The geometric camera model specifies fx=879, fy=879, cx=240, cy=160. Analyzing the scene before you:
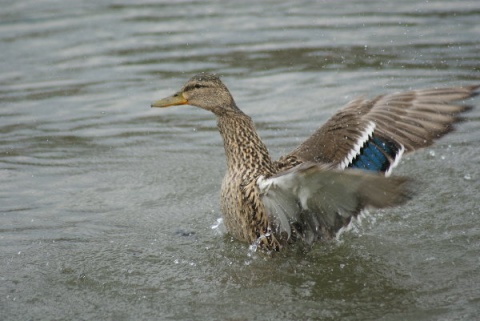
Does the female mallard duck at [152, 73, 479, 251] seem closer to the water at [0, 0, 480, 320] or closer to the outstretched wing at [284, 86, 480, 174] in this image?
the outstretched wing at [284, 86, 480, 174]

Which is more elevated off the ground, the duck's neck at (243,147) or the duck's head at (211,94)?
the duck's head at (211,94)

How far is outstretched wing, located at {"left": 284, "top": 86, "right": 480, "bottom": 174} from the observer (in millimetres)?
6336

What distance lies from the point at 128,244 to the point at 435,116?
250cm

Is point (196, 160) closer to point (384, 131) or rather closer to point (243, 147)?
point (243, 147)

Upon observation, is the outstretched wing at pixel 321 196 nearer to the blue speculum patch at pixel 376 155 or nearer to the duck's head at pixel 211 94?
the blue speculum patch at pixel 376 155

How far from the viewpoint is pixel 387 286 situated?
5.78 meters

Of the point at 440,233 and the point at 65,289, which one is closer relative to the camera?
the point at 65,289

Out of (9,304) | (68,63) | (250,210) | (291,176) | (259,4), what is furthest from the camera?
(259,4)

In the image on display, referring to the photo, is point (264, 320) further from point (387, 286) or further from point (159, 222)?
point (159, 222)

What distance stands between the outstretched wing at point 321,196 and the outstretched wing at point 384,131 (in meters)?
0.52

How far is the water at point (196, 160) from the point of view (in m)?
5.70

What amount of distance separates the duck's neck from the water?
0.64 meters

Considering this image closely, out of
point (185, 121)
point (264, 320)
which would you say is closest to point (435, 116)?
point (264, 320)

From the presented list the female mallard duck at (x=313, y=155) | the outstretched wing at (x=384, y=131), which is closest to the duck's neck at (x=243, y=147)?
the female mallard duck at (x=313, y=155)
